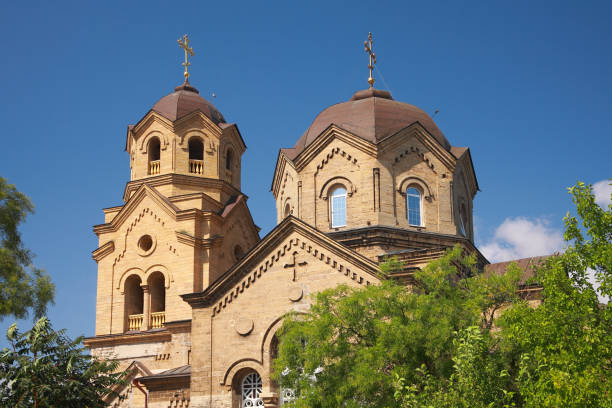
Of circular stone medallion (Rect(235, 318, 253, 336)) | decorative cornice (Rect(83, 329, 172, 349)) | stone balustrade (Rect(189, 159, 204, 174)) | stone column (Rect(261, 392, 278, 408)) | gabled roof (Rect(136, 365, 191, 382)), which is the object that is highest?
stone balustrade (Rect(189, 159, 204, 174))

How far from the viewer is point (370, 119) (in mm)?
31469

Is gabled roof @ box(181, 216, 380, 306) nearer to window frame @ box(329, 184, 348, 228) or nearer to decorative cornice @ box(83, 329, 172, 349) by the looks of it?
window frame @ box(329, 184, 348, 228)

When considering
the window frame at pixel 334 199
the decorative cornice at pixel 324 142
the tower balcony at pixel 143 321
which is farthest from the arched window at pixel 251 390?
the decorative cornice at pixel 324 142

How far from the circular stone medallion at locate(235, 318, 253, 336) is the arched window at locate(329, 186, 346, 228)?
20.3 ft

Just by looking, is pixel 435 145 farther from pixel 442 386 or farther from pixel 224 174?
pixel 442 386

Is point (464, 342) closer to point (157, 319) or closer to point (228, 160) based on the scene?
point (157, 319)

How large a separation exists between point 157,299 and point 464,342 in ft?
61.1

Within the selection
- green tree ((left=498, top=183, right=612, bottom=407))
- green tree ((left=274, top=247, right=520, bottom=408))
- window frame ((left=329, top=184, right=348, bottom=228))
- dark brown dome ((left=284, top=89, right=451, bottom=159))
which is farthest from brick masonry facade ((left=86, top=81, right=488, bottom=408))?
green tree ((left=498, top=183, right=612, bottom=407))

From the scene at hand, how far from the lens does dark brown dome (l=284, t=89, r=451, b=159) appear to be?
31.2m

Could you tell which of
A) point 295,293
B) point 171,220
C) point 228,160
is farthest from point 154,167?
point 295,293

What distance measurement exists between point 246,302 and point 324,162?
7.64 m

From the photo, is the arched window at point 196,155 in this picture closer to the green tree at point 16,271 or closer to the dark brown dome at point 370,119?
the dark brown dome at point 370,119

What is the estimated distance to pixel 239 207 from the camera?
34.8 m

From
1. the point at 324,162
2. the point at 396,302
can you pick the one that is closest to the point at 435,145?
the point at 324,162
